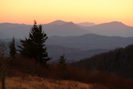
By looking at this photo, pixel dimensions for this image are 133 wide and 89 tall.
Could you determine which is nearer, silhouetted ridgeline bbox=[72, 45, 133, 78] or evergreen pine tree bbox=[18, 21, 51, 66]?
evergreen pine tree bbox=[18, 21, 51, 66]

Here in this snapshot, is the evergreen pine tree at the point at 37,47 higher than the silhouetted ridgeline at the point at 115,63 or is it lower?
higher

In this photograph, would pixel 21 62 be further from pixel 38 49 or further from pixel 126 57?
pixel 126 57

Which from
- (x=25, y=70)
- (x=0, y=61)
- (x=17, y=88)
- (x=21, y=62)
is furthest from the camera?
(x=21, y=62)

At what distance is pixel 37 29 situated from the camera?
16.5 m

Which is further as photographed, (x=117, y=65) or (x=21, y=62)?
(x=117, y=65)

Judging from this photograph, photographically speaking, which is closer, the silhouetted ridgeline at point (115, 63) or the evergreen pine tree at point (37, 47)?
the evergreen pine tree at point (37, 47)

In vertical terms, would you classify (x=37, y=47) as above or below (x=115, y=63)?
above

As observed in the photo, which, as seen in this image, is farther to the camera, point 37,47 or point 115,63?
point 115,63

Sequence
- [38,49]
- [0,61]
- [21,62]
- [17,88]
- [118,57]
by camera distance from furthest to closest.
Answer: [118,57]
[38,49]
[21,62]
[17,88]
[0,61]

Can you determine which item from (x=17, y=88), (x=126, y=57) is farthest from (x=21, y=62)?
(x=126, y=57)

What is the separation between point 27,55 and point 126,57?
76.3m

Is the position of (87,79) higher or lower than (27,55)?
lower

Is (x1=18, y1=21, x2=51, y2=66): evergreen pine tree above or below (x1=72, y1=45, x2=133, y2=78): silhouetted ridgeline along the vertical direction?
above

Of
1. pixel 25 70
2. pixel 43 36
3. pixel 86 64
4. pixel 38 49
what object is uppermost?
pixel 43 36
